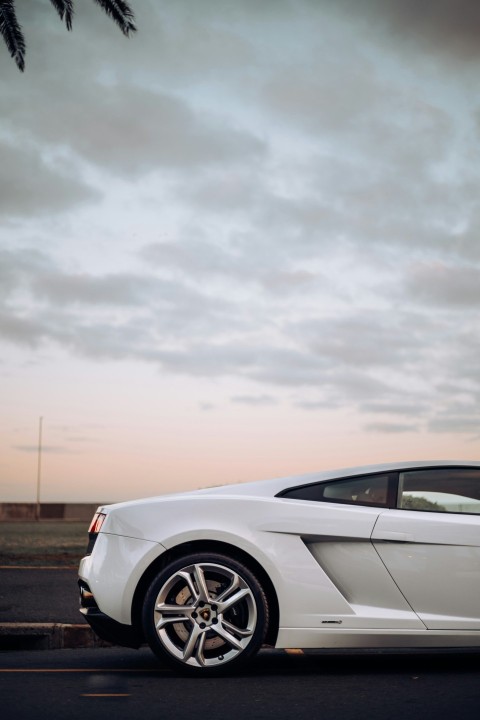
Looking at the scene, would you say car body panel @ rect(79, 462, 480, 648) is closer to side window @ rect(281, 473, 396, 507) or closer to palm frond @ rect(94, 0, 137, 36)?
side window @ rect(281, 473, 396, 507)

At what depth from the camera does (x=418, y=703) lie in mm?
4957

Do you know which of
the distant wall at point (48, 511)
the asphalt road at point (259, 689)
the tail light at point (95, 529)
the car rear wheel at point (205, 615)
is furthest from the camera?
the distant wall at point (48, 511)

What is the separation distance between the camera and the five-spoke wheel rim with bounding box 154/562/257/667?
5.62 metres

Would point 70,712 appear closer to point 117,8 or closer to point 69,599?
point 69,599

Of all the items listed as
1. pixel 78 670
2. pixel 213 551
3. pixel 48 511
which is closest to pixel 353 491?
pixel 213 551

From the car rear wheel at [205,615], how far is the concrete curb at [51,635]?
7.25 feet

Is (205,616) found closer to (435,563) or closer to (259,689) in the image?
(259,689)

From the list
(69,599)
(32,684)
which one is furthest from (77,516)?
(32,684)

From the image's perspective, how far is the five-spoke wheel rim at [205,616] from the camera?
5.62 meters

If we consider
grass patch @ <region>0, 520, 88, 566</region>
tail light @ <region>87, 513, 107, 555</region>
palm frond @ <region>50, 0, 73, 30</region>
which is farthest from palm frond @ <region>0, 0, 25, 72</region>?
tail light @ <region>87, 513, 107, 555</region>

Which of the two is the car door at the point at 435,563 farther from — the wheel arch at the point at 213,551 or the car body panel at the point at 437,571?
the wheel arch at the point at 213,551

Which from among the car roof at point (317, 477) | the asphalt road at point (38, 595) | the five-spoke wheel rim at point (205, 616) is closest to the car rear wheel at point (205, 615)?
the five-spoke wheel rim at point (205, 616)

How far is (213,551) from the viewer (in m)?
5.79

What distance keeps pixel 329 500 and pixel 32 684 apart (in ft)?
6.82
